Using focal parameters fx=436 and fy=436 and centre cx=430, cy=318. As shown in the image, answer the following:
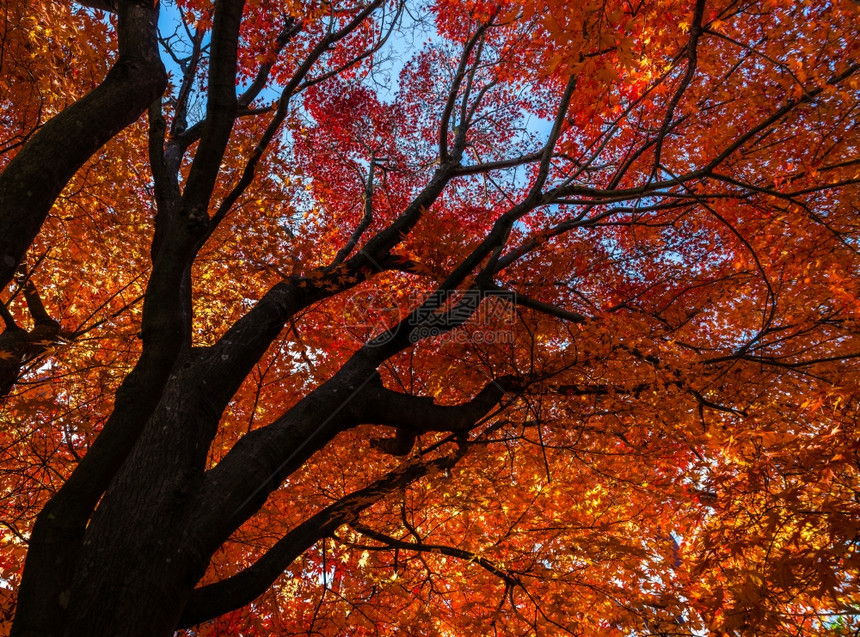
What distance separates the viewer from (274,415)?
735 cm

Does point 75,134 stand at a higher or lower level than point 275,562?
higher

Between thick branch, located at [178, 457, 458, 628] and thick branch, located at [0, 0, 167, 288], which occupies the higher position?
thick branch, located at [0, 0, 167, 288]

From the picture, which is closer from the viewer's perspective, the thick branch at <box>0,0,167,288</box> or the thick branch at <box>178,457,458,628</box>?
the thick branch at <box>0,0,167,288</box>

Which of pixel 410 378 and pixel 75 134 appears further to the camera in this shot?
pixel 410 378

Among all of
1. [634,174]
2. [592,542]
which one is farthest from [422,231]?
[634,174]

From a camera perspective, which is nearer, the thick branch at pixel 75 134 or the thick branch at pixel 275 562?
the thick branch at pixel 75 134

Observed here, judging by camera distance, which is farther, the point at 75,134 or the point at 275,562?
the point at 275,562

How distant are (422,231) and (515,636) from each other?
4927mm

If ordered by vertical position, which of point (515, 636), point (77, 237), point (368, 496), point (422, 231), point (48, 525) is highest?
point (77, 237)

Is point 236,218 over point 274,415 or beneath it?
over

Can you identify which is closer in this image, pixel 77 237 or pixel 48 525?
pixel 48 525

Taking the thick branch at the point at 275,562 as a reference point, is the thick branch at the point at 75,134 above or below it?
above

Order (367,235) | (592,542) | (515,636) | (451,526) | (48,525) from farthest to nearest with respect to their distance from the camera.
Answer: (367,235)
(451,526)
(515,636)
(592,542)
(48,525)

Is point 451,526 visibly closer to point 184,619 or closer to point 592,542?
point 592,542
